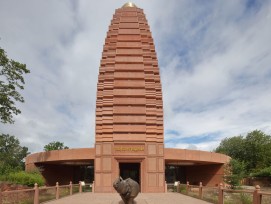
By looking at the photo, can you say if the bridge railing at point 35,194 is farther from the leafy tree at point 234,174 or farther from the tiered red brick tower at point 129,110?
the leafy tree at point 234,174

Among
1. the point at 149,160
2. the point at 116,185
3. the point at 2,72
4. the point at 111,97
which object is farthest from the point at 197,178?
the point at 116,185

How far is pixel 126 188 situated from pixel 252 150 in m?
63.9

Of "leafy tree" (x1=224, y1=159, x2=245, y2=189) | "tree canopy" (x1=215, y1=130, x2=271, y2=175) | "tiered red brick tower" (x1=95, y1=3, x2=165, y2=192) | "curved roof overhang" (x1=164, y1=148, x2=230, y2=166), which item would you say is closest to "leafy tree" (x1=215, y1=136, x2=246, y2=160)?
"tree canopy" (x1=215, y1=130, x2=271, y2=175)

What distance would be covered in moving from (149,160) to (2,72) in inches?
629

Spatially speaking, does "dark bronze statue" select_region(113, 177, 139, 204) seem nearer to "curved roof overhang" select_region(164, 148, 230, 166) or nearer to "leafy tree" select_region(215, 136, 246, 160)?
"curved roof overhang" select_region(164, 148, 230, 166)

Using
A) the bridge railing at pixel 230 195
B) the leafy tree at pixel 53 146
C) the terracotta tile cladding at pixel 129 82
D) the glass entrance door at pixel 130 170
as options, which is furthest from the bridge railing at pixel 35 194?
the leafy tree at pixel 53 146

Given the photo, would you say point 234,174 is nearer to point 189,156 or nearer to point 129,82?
point 189,156

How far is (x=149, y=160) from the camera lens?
33281 millimetres

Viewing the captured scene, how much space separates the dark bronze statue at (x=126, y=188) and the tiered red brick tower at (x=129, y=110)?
17.5 meters

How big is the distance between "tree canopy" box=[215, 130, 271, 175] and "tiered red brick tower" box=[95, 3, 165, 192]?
127 feet

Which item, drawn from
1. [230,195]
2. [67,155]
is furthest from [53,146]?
[230,195]

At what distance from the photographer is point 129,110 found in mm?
35125

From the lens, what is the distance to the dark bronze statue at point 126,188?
48.3 feet

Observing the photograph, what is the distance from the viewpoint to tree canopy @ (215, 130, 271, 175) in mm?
69206
